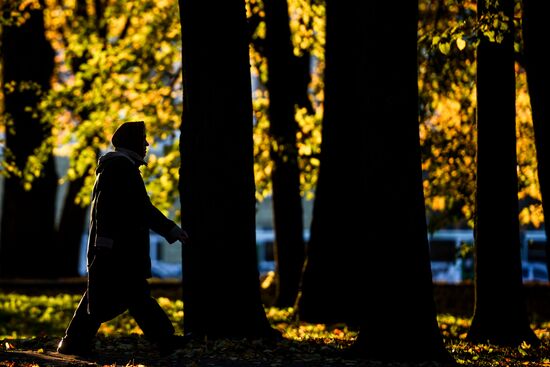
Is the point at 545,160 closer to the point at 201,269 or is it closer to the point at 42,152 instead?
the point at 201,269

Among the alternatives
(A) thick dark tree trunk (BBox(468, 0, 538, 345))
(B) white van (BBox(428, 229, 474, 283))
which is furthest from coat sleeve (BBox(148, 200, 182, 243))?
(B) white van (BBox(428, 229, 474, 283))

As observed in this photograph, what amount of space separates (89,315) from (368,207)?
8.34 ft

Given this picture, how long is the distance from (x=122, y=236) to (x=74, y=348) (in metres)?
1.16

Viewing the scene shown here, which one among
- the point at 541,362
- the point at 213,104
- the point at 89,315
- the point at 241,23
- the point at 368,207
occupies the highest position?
the point at 241,23

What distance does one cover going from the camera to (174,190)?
19359mm

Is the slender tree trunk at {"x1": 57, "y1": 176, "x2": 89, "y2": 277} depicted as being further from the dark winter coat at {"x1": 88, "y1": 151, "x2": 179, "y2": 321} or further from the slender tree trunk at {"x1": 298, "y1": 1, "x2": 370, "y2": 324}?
the dark winter coat at {"x1": 88, "y1": 151, "x2": 179, "y2": 321}

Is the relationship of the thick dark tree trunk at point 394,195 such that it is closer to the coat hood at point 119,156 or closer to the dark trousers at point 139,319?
the dark trousers at point 139,319

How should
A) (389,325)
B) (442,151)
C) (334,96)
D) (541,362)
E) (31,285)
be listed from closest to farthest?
(389,325) < (541,362) < (334,96) < (442,151) < (31,285)

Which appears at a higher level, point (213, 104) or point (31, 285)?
point (213, 104)

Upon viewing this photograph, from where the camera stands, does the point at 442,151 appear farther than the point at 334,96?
Yes

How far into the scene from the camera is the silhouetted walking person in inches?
318

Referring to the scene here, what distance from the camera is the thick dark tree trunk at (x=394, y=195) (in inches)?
346

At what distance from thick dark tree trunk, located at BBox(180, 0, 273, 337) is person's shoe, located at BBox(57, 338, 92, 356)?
4.36 ft

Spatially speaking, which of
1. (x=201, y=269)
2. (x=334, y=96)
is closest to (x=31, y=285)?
(x=334, y=96)
